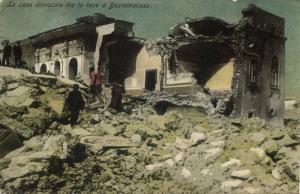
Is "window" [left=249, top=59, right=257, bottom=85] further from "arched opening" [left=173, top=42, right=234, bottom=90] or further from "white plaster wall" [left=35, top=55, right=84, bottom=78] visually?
"white plaster wall" [left=35, top=55, right=84, bottom=78]

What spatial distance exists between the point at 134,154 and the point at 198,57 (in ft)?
15.5

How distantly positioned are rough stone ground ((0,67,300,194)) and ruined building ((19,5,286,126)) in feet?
5.74

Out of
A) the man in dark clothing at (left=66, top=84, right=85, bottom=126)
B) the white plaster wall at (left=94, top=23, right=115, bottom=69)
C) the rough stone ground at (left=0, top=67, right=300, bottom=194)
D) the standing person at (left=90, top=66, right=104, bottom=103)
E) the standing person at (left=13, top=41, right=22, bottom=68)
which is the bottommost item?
the rough stone ground at (left=0, top=67, right=300, bottom=194)

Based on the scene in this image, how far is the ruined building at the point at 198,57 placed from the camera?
30.7 feet

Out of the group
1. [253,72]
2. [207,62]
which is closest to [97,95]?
[207,62]

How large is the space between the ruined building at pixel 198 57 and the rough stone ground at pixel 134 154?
5.74ft

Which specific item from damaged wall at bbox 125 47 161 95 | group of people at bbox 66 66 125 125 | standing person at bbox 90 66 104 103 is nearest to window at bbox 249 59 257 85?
damaged wall at bbox 125 47 161 95

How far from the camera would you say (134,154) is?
6539mm

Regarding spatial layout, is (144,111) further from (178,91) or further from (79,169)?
(79,169)

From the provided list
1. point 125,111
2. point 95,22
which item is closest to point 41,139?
point 125,111

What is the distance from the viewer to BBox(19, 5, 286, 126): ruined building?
9.34 metres

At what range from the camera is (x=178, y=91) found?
9883mm

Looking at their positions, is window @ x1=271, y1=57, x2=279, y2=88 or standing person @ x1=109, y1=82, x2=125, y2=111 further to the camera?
window @ x1=271, y1=57, x2=279, y2=88

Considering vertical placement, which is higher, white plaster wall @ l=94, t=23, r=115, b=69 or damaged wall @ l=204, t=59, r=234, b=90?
white plaster wall @ l=94, t=23, r=115, b=69
